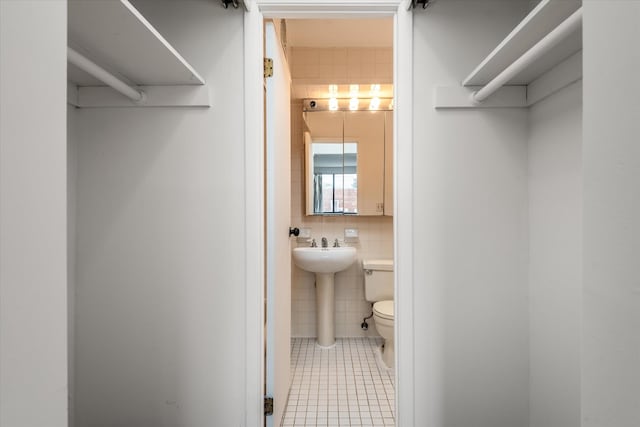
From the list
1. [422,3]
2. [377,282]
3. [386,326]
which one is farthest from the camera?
[377,282]

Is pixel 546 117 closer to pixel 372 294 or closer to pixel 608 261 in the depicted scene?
pixel 608 261

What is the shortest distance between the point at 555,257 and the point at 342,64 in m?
1.96

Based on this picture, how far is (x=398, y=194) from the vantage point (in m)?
1.29

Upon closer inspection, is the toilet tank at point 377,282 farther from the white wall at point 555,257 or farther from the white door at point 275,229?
the white wall at point 555,257

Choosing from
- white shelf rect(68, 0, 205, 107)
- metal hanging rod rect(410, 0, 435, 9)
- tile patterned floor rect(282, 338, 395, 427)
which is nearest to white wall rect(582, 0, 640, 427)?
metal hanging rod rect(410, 0, 435, 9)

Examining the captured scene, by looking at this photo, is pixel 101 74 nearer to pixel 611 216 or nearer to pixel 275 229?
pixel 275 229

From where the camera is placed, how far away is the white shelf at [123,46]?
31.4 inches

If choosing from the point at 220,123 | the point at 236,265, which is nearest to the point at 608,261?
the point at 236,265

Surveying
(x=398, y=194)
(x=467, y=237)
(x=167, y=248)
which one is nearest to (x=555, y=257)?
(x=467, y=237)

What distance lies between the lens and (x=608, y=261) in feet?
1.62

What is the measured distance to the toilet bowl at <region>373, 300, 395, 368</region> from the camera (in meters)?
2.02

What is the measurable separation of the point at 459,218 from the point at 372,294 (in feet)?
4.21

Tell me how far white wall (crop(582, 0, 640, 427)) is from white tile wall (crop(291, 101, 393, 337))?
2.00 metres

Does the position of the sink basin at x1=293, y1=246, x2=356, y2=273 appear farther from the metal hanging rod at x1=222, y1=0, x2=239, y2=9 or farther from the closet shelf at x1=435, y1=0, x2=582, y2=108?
the metal hanging rod at x1=222, y1=0, x2=239, y2=9
